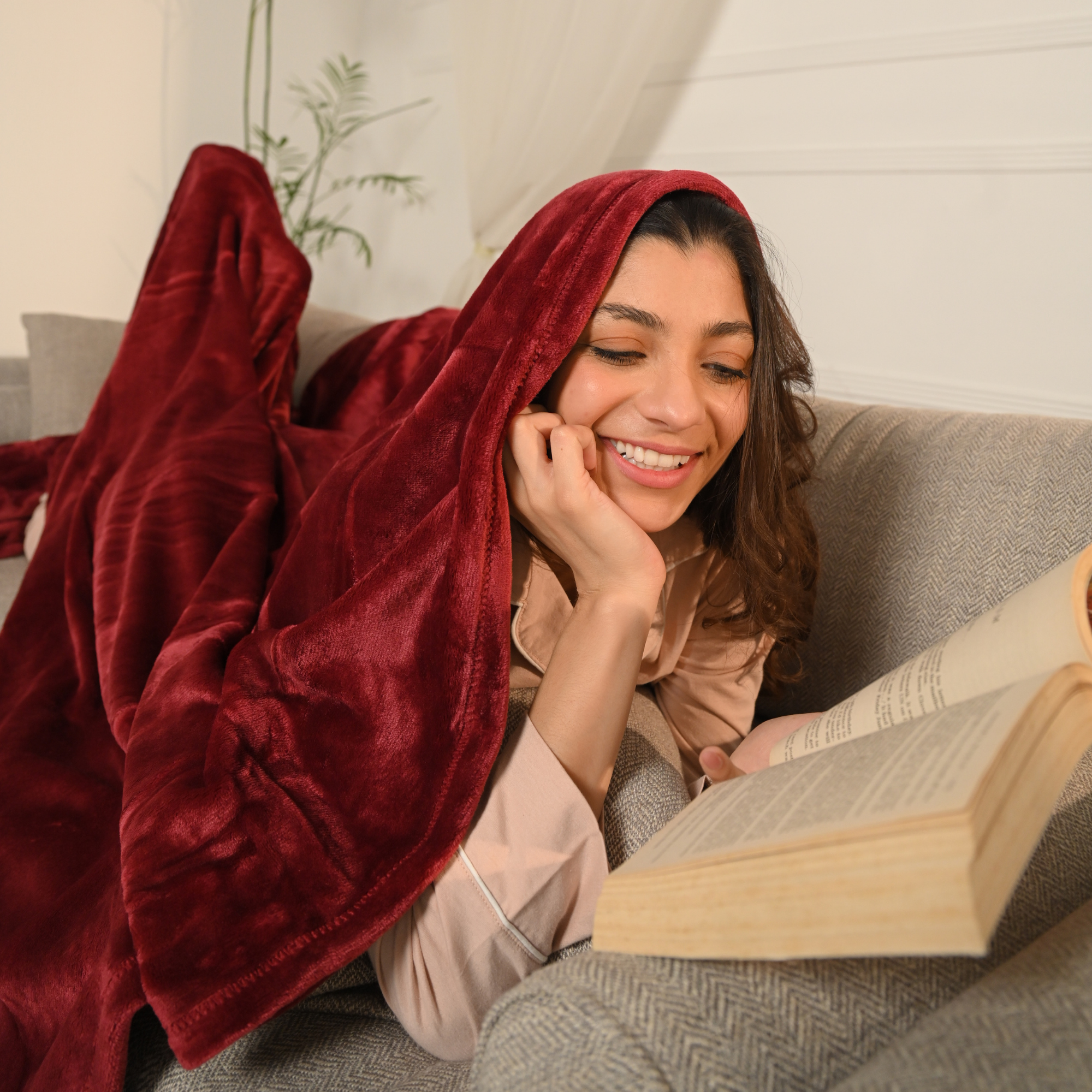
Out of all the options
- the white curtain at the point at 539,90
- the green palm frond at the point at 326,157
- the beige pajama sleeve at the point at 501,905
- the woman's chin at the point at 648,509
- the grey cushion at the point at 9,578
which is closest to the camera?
the beige pajama sleeve at the point at 501,905

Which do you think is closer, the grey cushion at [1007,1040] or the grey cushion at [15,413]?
the grey cushion at [1007,1040]

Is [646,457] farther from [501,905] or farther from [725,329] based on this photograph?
[501,905]

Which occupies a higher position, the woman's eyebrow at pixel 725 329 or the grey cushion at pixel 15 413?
the woman's eyebrow at pixel 725 329

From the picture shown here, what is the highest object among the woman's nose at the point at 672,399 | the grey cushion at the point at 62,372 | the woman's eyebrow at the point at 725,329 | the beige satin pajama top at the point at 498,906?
the woman's eyebrow at the point at 725,329

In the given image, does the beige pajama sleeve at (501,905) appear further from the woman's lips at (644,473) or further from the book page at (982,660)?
the woman's lips at (644,473)

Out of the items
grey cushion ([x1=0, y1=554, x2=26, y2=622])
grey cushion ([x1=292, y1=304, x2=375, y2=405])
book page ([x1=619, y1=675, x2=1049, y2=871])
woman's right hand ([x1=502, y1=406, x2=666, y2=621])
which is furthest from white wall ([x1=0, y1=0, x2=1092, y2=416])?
grey cushion ([x1=0, y1=554, x2=26, y2=622])

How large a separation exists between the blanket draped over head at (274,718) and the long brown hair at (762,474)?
0.18ft

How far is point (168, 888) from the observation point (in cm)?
79

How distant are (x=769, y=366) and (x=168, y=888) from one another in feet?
2.96

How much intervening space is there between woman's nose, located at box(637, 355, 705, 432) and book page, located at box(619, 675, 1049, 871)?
0.46m

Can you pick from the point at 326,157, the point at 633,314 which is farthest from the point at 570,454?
the point at 326,157

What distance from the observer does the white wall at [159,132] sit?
327 centimetres

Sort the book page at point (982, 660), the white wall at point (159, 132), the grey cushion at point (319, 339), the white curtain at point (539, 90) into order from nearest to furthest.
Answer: the book page at point (982, 660), the grey cushion at point (319, 339), the white curtain at point (539, 90), the white wall at point (159, 132)

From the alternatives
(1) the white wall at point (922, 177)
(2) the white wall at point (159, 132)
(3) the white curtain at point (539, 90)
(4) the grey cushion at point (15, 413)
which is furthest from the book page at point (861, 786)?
(2) the white wall at point (159, 132)
